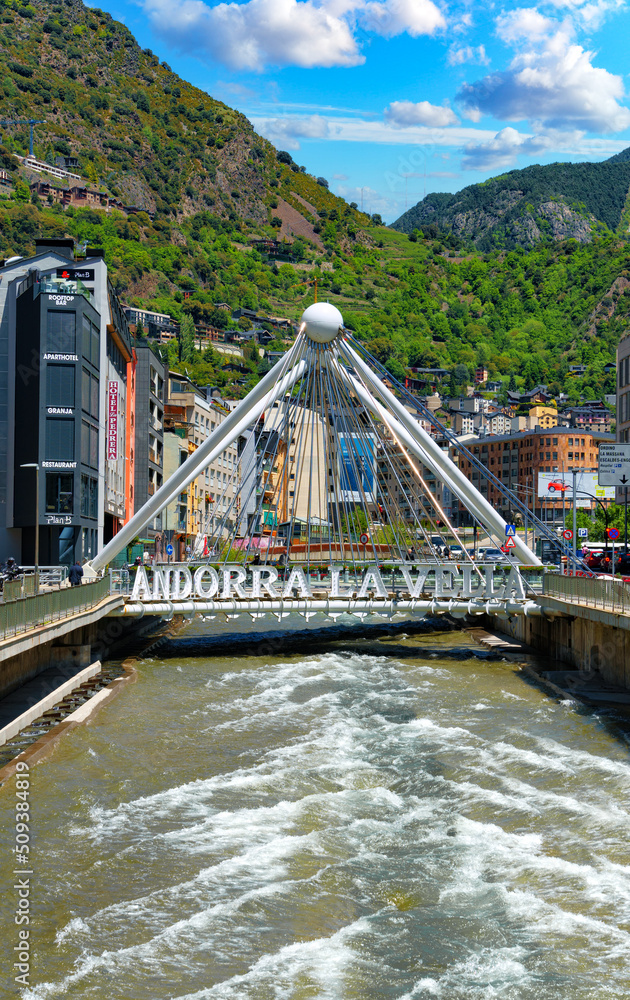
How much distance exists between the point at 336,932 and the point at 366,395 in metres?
36.5

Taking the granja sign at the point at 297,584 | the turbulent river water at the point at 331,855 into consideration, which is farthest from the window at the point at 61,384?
the turbulent river water at the point at 331,855

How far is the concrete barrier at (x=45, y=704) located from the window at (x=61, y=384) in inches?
1062

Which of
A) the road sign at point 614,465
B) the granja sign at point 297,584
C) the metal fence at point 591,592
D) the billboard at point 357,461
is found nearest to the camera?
the metal fence at point 591,592

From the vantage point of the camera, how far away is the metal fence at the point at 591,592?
113 ft

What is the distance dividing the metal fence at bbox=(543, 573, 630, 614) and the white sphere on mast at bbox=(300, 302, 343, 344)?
14469 millimetres

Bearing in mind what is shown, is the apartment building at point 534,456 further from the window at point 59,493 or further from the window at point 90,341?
the window at point 59,493

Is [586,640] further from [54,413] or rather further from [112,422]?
[112,422]

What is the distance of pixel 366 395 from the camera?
50281 mm

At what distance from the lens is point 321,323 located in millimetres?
48375

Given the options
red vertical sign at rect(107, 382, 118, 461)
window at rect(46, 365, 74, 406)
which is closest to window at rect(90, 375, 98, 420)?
red vertical sign at rect(107, 382, 118, 461)

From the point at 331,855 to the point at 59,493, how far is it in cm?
4738

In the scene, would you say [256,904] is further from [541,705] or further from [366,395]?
[366,395]

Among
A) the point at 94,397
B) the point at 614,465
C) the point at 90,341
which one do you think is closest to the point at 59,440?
the point at 94,397

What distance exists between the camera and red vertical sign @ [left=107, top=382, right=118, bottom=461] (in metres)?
72.8
